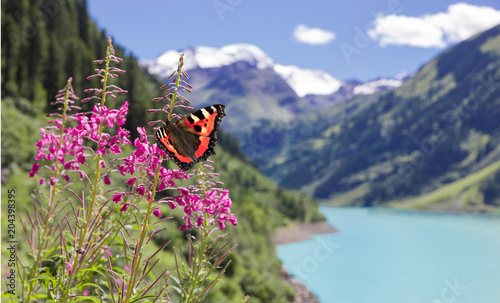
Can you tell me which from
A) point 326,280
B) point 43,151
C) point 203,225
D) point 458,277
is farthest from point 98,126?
point 458,277

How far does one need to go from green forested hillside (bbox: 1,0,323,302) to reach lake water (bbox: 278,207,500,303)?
16612 mm

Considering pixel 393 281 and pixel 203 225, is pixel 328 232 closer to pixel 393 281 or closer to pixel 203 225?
pixel 393 281

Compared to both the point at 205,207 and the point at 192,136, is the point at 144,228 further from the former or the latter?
the point at 192,136

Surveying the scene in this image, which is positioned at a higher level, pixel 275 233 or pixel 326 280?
pixel 275 233

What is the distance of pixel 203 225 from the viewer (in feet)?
11.2

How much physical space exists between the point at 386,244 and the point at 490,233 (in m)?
51.8

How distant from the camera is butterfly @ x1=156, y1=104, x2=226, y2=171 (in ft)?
10.8

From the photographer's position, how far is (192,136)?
3629 mm

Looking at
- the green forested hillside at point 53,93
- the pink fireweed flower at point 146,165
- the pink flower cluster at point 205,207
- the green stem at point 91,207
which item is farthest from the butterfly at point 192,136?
the green forested hillside at point 53,93

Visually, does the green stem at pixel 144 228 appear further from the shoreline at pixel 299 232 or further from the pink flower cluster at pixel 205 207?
the shoreline at pixel 299 232

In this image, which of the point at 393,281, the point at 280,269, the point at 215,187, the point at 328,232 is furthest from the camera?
the point at 328,232

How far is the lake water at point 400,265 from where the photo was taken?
68.9 metres

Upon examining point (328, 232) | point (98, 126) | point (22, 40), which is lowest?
point (98, 126)

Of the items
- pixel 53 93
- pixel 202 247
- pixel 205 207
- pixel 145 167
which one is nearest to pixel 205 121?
pixel 205 207
